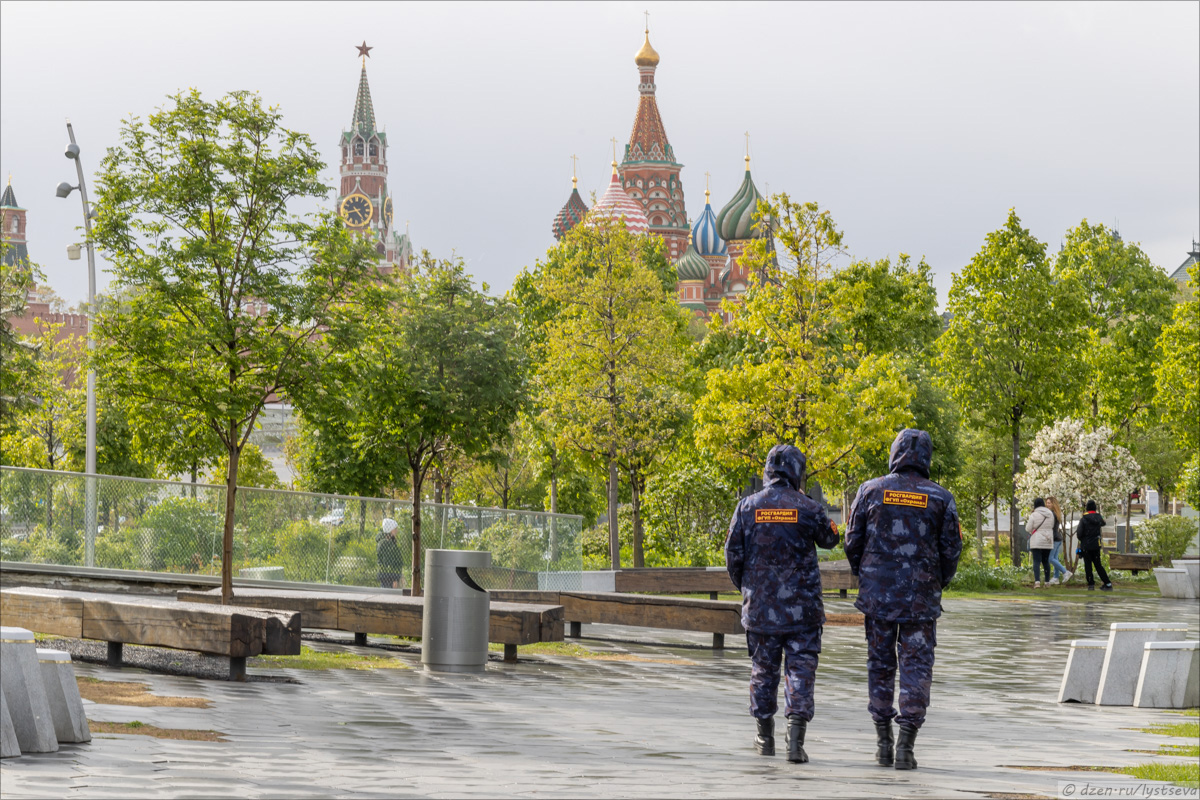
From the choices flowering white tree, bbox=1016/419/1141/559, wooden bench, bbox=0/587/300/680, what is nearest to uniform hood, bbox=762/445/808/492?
wooden bench, bbox=0/587/300/680

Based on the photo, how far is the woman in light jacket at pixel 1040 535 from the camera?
27.5 m

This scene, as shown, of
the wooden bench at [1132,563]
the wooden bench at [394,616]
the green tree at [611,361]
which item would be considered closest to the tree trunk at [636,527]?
the green tree at [611,361]

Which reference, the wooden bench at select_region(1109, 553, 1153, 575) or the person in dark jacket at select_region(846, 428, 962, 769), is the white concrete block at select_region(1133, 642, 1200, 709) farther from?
the wooden bench at select_region(1109, 553, 1153, 575)

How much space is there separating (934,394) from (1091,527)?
41.0 ft

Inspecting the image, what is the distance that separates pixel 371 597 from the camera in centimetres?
1379

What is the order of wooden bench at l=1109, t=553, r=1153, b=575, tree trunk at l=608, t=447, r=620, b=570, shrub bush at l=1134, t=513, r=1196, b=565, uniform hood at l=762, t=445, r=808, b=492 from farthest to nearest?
1. shrub bush at l=1134, t=513, r=1196, b=565
2. wooden bench at l=1109, t=553, r=1153, b=575
3. tree trunk at l=608, t=447, r=620, b=570
4. uniform hood at l=762, t=445, r=808, b=492

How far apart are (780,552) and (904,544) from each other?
2.34ft

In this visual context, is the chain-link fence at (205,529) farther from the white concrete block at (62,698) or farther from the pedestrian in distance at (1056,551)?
the white concrete block at (62,698)

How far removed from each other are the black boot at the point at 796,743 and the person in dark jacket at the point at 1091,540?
21.7 meters

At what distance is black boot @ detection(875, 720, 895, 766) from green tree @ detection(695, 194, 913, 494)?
52.1ft

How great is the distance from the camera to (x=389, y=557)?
69.7 ft

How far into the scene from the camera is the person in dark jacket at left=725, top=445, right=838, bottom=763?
7.82 metres

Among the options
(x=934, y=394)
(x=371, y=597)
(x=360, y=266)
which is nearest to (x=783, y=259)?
(x=360, y=266)

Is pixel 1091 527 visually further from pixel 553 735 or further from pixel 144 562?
pixel 553 735
